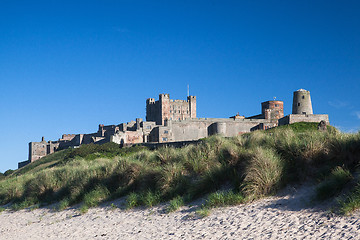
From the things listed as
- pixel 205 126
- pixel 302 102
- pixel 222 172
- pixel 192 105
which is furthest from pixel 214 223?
pixel 192 105

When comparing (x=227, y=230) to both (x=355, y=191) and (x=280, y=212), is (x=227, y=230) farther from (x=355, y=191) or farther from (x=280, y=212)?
(x=355, y=191)

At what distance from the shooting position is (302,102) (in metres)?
59.6

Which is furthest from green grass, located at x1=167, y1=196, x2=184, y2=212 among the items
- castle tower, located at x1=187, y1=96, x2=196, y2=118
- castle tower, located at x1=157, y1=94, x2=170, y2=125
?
castle tower, located at x1=187, y1=96, x2=196, y2=118

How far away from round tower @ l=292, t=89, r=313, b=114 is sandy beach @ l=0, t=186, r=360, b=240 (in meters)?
49.0

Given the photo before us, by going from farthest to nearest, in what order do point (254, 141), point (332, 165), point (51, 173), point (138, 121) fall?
point (138, 121) < point (51, 173) < point (254, 141) < point (332, 165)

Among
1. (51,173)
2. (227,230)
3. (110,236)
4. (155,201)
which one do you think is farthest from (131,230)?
(51,173)

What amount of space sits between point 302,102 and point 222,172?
49803 millimetres

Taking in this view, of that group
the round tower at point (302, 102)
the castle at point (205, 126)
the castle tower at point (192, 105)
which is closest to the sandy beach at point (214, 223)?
the castle at point (205, 126)

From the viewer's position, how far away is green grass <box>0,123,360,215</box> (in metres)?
11.1

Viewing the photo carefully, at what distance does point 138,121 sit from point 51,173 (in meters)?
51.3

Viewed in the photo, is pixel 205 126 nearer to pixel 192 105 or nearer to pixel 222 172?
pixel 192 105

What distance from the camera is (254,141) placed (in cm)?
1443

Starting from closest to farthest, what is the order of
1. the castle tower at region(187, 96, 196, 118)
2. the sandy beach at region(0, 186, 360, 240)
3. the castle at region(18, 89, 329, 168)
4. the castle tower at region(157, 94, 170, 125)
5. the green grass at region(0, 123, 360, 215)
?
1. the sandy beach at region(0, 186, 360, 240)
2. the green grass at region(0, 123, 360, 215)
3. the castle at region(18, 89, 329, 168)
4. the castle tower at region(157, 94, 170, 125)
5. the castle tower at region(187, 96, 196, 118)

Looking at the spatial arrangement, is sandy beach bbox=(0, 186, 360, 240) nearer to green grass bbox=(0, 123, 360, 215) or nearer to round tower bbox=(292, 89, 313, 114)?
green grass bbox=(0, 123, 360, 215)
